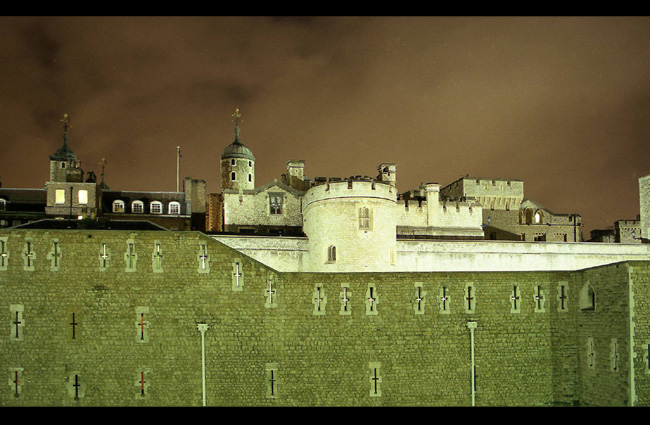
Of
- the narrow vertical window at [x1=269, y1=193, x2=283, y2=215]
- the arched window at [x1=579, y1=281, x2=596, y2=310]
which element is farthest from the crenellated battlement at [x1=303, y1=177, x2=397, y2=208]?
the arched window at [x1=579, y1=281, x2=596, y2=310]

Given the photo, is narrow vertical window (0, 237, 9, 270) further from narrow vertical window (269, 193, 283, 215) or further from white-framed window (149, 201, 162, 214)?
white-framed window (149, 201, 162, 214)

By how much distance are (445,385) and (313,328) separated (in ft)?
21.4

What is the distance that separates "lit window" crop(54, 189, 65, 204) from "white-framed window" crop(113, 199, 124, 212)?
5548 millimetres

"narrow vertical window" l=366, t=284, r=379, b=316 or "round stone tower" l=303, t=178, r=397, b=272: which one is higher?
"round stone tower" l=303, t=178, r=397, b=272

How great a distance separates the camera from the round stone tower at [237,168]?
Result: 70625 millimetres

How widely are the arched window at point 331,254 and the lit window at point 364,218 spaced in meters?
2.09

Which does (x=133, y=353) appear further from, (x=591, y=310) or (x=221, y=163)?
(x=221, y=163)

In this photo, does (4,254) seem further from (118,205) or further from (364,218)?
(118,205)

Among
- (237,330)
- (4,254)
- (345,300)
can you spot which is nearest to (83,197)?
(4,254)

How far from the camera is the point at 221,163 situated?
7169cm

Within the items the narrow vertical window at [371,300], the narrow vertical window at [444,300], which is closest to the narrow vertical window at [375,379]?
the narrow vertical window at [371,300]

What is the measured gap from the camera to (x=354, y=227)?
145 feet

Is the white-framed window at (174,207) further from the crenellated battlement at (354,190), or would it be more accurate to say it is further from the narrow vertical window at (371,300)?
the narrow vertical window at (371,300)

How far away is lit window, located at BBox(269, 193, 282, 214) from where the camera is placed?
58219 mm
